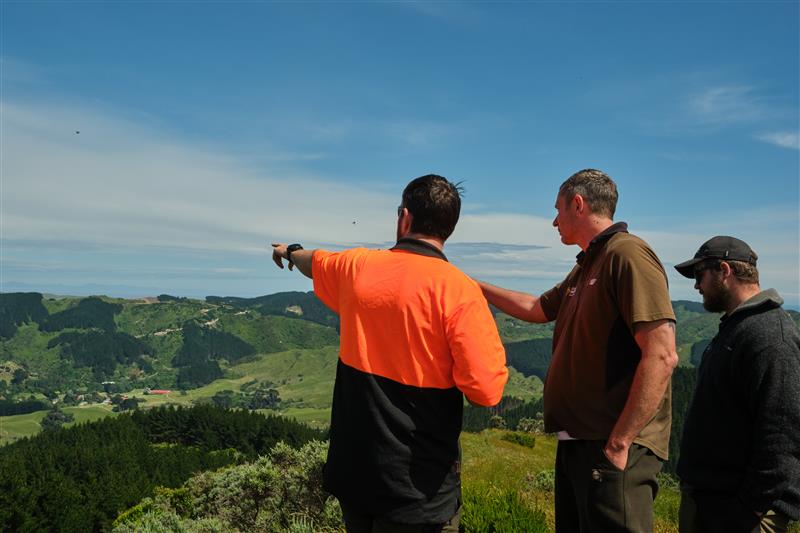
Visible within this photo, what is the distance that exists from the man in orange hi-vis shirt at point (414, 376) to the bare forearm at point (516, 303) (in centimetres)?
180

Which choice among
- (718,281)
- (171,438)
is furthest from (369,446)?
(171,438)

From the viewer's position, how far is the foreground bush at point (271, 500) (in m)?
10.5

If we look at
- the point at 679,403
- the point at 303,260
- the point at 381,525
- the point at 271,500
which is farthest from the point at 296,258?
the point at 679,403

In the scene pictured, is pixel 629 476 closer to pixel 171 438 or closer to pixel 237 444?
pixel 237 444

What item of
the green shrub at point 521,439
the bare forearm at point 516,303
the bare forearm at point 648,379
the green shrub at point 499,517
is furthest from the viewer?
the green shrub at point 521,439

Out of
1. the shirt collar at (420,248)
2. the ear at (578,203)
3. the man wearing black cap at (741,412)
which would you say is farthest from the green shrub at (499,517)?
the shirt collar at (420,248)

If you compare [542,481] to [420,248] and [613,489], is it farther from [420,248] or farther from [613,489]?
[420,248]

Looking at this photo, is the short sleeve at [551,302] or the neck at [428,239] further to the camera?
the short sleeve at [551,302]

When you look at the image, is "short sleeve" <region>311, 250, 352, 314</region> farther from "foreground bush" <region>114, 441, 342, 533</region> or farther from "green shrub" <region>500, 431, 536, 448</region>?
"green shrub" <region>500, 431, 536, 448</region>

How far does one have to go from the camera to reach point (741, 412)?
4484mm

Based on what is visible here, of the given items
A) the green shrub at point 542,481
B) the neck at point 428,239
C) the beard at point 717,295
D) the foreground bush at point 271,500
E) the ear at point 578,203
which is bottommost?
the green shrub at point 542,481

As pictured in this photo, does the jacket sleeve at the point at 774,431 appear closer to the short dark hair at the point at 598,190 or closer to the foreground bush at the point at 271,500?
the short dark hair at the point at 598,190

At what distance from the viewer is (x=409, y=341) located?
11.7ft

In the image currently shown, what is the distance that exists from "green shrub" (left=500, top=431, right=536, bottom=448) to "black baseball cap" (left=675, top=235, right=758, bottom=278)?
39160 mm
